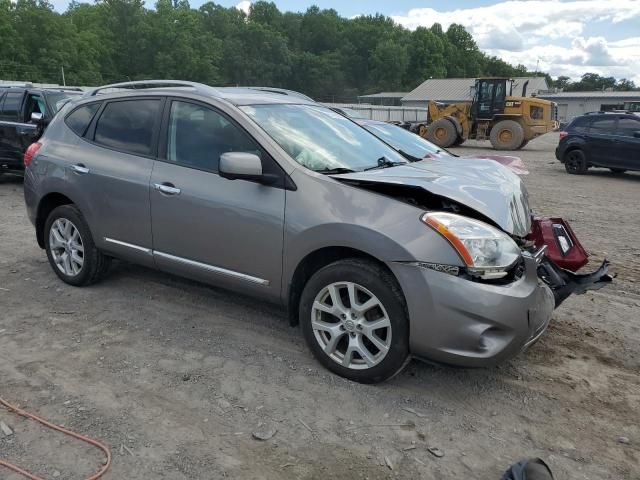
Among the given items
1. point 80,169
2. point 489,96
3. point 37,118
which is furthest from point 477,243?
point 489,96

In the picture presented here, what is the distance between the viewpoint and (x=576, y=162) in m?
15.2

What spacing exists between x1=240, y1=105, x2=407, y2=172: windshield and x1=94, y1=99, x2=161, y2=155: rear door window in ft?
2.96

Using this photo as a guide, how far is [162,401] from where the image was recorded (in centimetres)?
321

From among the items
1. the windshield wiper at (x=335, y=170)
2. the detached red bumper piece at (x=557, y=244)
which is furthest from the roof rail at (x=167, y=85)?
the detached red bumper piece at (x=557, y=244)

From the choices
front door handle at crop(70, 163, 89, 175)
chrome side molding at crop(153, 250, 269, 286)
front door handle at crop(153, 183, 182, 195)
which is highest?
front door handle at crop(70, 163, 89, 175)

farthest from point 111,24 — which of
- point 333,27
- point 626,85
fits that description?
point 626,85

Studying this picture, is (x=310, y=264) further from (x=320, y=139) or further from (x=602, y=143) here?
(x=602, y=143)

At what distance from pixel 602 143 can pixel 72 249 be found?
546 inches

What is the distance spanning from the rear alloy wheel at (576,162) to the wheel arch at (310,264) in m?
13.7

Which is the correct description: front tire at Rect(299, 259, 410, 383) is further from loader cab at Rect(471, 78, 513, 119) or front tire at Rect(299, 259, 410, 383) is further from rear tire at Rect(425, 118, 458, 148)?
loader cab at Rect(471, 78, 513, 119)

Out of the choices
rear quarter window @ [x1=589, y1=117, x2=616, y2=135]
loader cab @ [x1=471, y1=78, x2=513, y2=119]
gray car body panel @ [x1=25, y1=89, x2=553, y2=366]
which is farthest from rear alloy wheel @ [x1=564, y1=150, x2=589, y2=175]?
gray car body panel @ [x1=25, y1=89, x2=553, y2=366]

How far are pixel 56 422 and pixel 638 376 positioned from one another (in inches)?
142

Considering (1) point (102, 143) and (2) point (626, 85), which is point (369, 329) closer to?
(1) point (102, 143)

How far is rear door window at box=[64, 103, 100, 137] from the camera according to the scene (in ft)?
15.7
